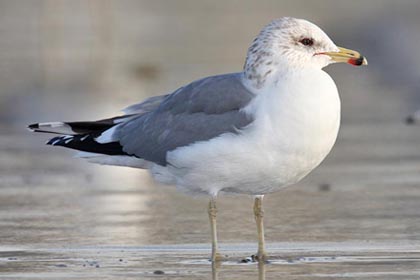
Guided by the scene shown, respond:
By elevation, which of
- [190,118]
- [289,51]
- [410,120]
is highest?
[410,120]

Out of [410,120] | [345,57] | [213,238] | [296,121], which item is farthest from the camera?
[410,120]

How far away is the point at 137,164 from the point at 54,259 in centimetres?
120

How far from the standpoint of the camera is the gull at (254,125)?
24.0 ft

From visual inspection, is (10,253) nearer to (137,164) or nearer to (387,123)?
(137,164)

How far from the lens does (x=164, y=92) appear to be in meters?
15.3

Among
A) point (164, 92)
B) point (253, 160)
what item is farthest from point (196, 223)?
point (164, 92)

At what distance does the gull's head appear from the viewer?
7.59 metres

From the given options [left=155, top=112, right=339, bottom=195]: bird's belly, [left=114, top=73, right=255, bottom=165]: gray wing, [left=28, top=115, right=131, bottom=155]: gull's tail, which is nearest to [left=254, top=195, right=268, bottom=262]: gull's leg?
[left=155, top=112, right=339, bottom=195]: bird's belly

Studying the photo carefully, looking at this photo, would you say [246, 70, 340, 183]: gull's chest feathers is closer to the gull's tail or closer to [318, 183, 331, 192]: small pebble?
the gull's tail

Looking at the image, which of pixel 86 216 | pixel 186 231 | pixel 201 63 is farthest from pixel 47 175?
pixel 201 63

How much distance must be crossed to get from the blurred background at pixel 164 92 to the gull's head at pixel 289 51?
1.07 metres

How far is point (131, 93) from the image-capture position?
16.0 m

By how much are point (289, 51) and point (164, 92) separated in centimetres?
777

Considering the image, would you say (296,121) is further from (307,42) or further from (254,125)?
(307,42)
